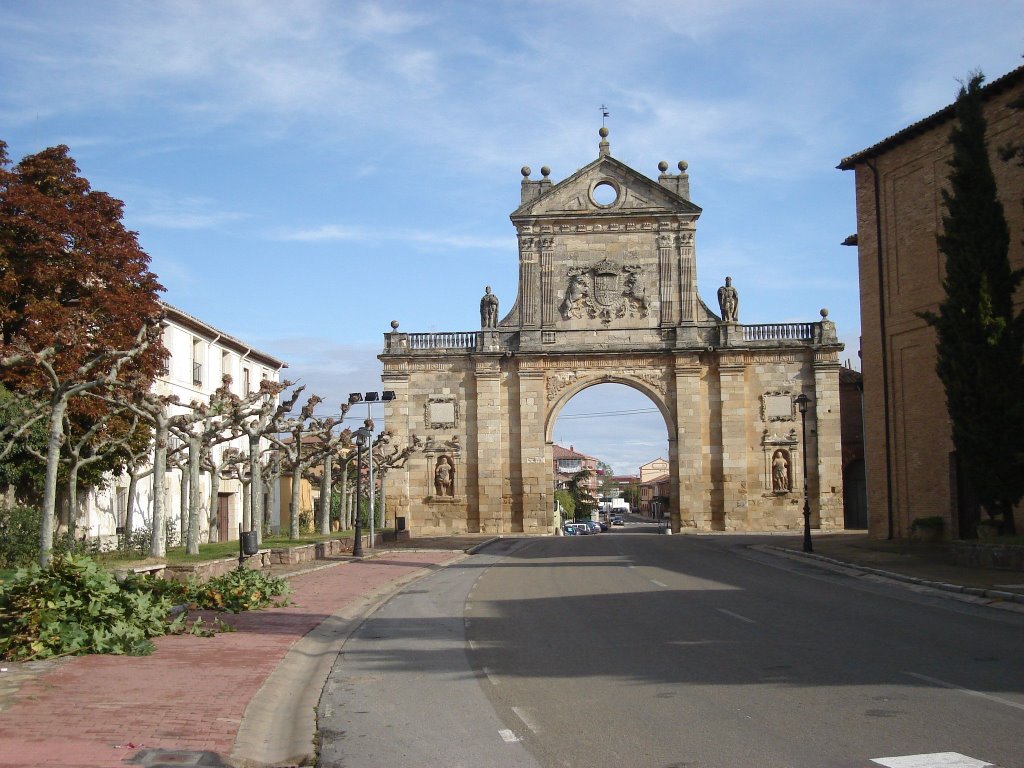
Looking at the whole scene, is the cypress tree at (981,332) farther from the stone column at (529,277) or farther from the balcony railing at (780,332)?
the stone column at (529,277)

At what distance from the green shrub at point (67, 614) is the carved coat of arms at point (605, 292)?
129ft

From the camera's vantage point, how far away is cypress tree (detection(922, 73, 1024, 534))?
23.7 metres

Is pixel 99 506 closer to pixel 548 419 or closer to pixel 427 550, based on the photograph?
pixel 427 550

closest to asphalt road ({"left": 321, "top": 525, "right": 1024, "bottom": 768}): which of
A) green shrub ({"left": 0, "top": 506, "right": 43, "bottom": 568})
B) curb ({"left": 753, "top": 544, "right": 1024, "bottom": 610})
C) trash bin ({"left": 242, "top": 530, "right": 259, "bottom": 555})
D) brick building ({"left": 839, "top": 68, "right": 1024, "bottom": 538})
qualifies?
curb ({"left": 753, "top": 544, "right": 1024, "bottom": 610})

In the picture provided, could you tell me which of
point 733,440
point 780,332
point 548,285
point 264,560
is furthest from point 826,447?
point 264,560

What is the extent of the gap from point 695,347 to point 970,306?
25.1 m

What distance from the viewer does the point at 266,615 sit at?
15500 mm

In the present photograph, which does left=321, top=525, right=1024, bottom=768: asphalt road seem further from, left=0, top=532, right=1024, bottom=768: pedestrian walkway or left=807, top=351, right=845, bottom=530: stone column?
left=807, top=351, right=845, bottom=530: stone column

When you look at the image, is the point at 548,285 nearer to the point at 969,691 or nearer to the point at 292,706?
the point at 292,706

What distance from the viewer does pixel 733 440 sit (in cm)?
4884

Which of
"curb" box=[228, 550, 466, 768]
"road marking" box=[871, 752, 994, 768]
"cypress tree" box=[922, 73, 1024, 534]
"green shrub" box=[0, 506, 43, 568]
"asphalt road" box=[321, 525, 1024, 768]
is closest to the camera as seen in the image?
"road marking" box=[871, 752, 994, 768]

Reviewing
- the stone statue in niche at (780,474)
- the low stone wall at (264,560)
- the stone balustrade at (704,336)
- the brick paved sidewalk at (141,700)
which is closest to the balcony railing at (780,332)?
the stone balustrade at (704,336)

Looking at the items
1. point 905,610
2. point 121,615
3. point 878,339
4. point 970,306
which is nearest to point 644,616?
point 905,610

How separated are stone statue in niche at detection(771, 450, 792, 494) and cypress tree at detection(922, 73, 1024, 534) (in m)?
23.7
